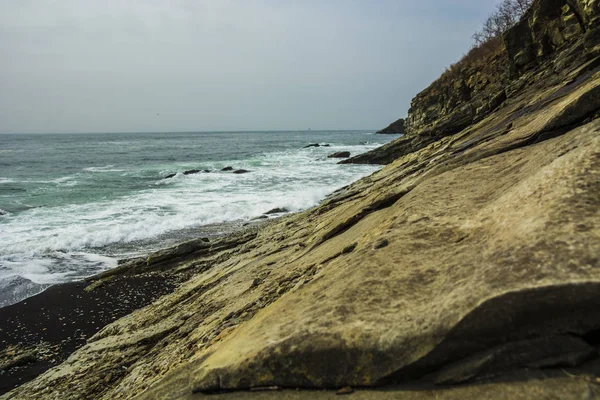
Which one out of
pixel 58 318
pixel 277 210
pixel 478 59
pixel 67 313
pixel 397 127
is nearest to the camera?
pixel 58 318

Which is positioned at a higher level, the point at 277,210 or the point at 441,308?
the point at 441,308

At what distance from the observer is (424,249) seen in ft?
12.8

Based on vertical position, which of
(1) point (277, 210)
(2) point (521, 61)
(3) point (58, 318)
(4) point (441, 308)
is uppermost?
(2) point (521, 61)

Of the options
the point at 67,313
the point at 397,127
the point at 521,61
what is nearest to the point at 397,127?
the point at 397,127

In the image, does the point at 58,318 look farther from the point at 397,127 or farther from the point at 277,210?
the point at 397,127

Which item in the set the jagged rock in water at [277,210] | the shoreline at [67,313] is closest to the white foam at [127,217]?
the jagged rock in water at [277,210]

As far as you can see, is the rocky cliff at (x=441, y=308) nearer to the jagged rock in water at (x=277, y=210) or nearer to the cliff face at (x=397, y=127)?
the jagged rock in water at (x=277, y=210)

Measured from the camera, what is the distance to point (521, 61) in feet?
65.0

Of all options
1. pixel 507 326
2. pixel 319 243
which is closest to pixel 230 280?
pixel 319 243

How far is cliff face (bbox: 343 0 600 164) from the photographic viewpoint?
13156mm

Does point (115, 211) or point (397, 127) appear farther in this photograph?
point (397, 127)

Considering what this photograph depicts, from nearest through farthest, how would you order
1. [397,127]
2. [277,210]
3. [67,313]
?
[67,313] < [277,210] < [397,127]

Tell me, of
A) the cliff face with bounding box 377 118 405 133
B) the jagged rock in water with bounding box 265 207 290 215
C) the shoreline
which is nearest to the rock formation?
A: the cliff face with bounding box 377 118 405 133

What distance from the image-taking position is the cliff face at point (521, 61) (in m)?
13.2
